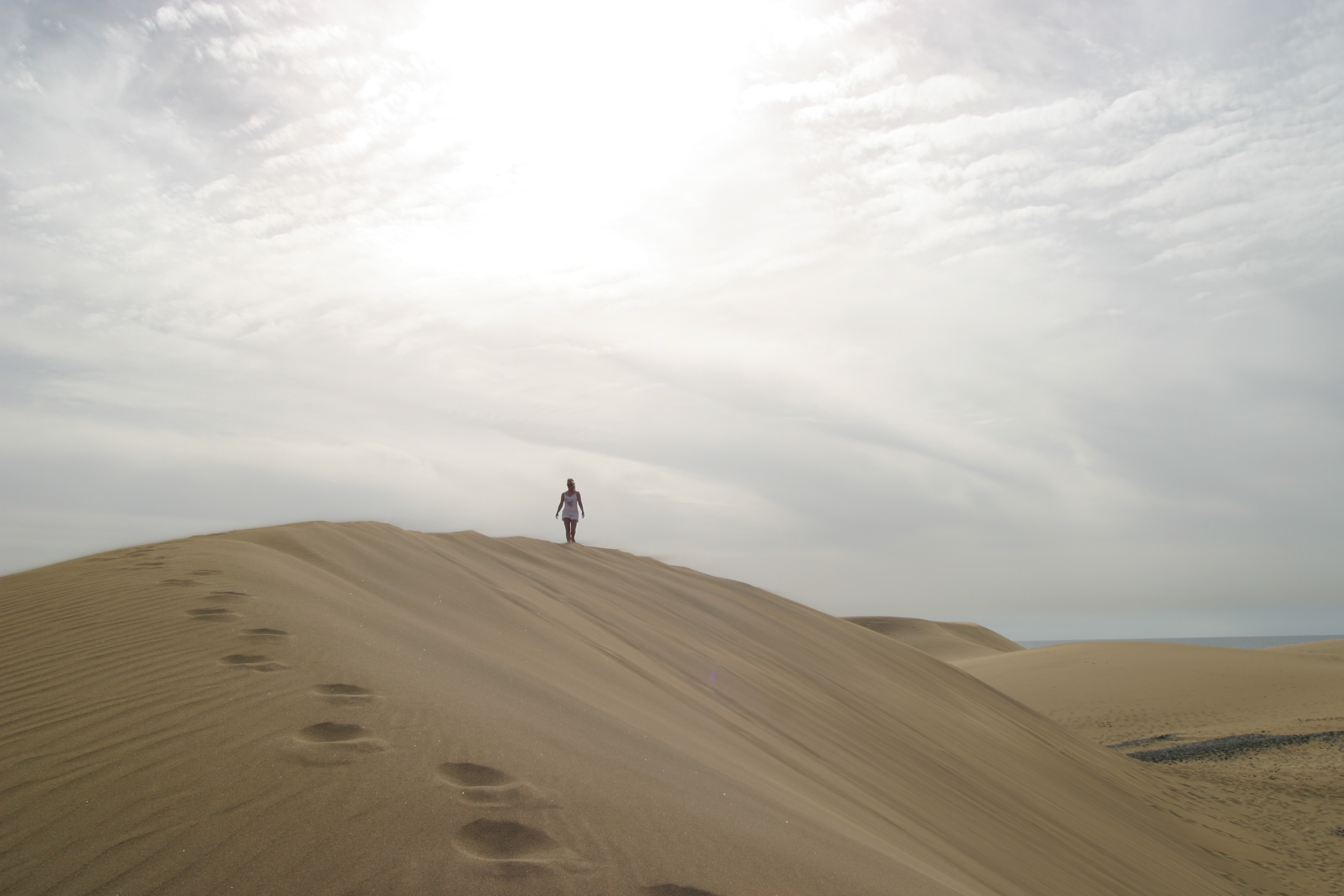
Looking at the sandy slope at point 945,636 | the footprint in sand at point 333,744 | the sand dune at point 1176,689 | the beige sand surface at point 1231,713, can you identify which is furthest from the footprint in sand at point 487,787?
the sandy slope at point 945,636

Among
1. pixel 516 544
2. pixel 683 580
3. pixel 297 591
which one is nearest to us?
pixel 297 591

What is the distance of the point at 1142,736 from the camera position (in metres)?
16.1

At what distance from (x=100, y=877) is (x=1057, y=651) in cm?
3126

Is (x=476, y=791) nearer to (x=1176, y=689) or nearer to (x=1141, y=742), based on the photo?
(x=1141, y=742)

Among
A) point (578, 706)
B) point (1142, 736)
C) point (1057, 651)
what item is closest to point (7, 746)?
point (578, 706)

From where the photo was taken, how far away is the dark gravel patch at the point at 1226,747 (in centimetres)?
1304

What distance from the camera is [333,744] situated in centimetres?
270

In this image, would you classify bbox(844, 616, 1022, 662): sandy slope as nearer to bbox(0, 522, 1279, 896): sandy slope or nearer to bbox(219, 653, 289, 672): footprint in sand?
bbox(0, 522, 1279, 896): sandy slope

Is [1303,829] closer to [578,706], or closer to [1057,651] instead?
[578,706]

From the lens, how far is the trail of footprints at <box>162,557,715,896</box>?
226cm

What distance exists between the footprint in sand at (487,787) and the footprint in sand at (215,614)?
74.1 inches

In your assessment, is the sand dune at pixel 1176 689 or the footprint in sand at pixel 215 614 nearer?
the footprint in sand at pixel 215 614

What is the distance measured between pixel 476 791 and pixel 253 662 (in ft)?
4.64

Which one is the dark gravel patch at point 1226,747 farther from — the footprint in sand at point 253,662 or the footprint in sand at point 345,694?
the footprint in sand at point 253,662
